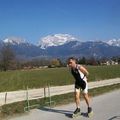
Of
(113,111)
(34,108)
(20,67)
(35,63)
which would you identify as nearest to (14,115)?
(34,108)

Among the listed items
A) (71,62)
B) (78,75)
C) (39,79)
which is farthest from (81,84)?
(39,79)

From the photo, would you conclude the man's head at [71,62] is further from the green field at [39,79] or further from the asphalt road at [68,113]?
the green field at [39,79]

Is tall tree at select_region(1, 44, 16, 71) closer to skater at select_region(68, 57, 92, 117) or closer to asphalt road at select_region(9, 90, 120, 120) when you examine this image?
asphalt road at select_region(9, 90, 120, 120)

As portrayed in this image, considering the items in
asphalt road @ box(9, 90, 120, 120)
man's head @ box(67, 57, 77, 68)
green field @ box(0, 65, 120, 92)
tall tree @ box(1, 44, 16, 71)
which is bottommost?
asphalt road @ box(9, 90, 120, 120)

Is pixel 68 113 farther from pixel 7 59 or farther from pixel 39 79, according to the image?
pixel 7 59

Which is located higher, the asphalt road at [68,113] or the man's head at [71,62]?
the man's head at [71,62]

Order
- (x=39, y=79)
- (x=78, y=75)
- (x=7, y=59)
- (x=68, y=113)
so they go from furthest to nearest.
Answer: (x=7, y=59)
(x=39, y=79)
(x=68, y=113)
(x=78, y=75)

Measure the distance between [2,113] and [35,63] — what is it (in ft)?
561

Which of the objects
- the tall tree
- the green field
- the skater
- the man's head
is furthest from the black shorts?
the tall tree

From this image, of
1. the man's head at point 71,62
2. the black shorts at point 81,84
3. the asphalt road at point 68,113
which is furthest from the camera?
the black shorts at point 81,84

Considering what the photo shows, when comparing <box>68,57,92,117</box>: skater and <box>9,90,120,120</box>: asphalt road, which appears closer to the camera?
<box>68,57,92,117</box>: skater

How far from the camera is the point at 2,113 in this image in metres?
14.2

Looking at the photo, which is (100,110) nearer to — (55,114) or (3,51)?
(55,114)

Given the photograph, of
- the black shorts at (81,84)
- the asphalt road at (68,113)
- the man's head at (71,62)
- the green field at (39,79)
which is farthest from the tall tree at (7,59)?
the man's head at (71,62)
